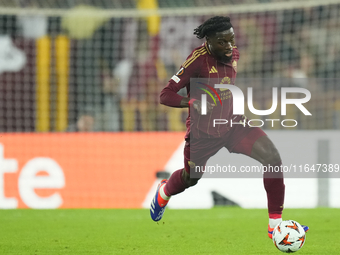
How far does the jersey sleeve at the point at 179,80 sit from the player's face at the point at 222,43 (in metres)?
0.16

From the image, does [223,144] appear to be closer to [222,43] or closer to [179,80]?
[179,80]

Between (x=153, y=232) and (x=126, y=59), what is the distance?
5.34 m

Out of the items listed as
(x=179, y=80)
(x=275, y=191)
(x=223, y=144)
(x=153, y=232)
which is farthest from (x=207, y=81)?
(x=153, y=232)

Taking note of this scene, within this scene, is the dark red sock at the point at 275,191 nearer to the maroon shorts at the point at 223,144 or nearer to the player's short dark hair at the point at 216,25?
the maroon shorts at the point at 223,144

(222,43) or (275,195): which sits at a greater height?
(222,43)

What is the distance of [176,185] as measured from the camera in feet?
17.6

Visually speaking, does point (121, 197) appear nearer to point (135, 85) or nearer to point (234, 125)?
point (135, 85)

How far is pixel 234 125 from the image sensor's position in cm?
493

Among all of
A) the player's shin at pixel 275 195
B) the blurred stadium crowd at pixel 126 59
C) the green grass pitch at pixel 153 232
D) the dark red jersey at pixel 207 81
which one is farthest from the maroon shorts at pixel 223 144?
the blurred stadium crowd at pixel 126 59

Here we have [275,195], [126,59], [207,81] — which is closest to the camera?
[275,195]

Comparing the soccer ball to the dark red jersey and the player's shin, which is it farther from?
the dark red jersey

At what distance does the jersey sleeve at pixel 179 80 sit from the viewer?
4.66 meters

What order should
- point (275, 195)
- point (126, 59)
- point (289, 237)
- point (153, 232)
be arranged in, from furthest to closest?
point (126, 59) < point (153, 232) < point (275, 195) < point (289, 237)

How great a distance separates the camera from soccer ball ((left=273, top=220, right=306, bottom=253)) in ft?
14.0
